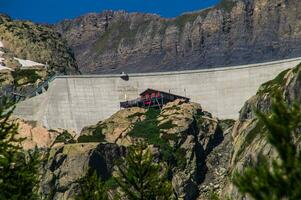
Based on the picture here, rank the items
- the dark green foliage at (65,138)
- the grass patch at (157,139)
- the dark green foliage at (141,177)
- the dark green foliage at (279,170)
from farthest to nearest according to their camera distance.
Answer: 1. the dark green foliage at (65,138)
2. the grass patch at (157,139)
3. the dark green foliage at (141,177)
4. the dark green foliage at (279,170)

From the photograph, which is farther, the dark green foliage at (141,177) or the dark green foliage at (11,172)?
the dark green foliage at (141,177)

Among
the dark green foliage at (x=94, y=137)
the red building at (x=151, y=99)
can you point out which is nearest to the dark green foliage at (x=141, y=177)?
the dark green foliage at (x=94, y=137)

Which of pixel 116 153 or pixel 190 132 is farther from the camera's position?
pixel 190 132

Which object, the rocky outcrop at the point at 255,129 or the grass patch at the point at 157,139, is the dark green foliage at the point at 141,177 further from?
the grass patch at the point at 157,139

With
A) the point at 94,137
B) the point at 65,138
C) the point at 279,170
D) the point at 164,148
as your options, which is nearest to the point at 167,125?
the point at 164,148

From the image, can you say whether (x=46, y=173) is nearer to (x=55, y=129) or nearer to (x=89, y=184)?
(x=55, y=129)

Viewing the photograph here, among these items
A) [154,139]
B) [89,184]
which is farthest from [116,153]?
[89,184]

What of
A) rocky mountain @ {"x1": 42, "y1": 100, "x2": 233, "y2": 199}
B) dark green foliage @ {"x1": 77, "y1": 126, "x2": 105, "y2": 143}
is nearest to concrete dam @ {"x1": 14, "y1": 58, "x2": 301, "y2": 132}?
rocky mountain @ {"x1": 42, "y1": 100, "x2": 233, "y2": 199}

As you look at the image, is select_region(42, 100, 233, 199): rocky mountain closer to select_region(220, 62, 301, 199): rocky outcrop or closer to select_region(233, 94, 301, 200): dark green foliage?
select_region(220, 62, 301, 199): rocky outcrop
